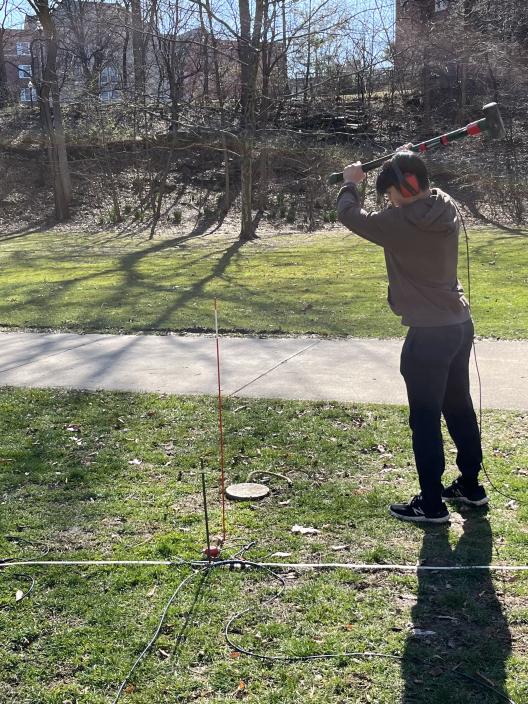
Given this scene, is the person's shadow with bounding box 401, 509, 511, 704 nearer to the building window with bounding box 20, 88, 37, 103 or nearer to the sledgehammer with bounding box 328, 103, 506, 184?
the sledgehammer with bounding box 328, 103, 506, 184

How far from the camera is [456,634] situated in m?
3.22

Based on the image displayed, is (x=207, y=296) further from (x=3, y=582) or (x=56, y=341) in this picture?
(x=3, y=582)

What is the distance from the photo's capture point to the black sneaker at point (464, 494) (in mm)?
4477

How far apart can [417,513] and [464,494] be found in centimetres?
37

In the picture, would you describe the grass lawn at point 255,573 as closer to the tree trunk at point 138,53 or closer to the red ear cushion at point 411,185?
the red ear cushion at point 411,185

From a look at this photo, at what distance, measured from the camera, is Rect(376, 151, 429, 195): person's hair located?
385 cm

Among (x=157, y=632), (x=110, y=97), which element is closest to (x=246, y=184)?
(x=110, y=97)

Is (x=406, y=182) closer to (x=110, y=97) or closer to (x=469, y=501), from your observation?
(x=469, y=501)

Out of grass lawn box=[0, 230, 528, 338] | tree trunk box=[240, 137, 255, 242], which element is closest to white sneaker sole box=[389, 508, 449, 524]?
grass lawn box=[0, 230, 528, 338]

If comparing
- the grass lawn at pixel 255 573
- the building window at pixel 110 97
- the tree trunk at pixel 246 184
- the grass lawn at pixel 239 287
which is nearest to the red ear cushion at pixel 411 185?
the grass lawn at pixel 255 573

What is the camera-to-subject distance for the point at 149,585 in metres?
3.71

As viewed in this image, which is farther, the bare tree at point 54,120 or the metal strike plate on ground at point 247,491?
the bare tree at point 54,120

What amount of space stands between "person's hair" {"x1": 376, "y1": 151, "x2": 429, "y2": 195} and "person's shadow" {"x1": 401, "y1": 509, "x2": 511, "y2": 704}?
1856mm

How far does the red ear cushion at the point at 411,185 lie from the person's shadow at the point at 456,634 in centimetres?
180
